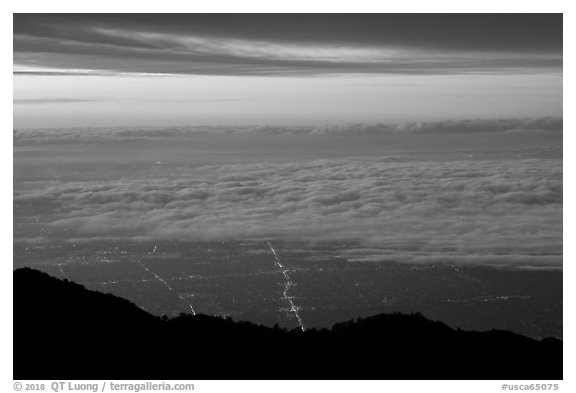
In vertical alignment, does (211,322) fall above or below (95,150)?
above

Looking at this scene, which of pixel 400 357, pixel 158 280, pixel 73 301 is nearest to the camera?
pixel 400 357

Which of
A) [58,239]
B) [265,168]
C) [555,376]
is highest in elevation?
[555,376]

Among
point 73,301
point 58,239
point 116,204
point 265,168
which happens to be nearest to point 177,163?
point 265,168

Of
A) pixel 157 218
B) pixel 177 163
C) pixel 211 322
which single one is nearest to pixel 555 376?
pixel 211 322

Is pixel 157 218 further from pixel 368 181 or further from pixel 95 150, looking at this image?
pixel 95 150

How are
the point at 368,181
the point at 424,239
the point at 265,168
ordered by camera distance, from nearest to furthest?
1. the point at 424,239
2. the point at 368,181
3. the point at 265,168

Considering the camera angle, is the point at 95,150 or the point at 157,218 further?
the point at 95,150
